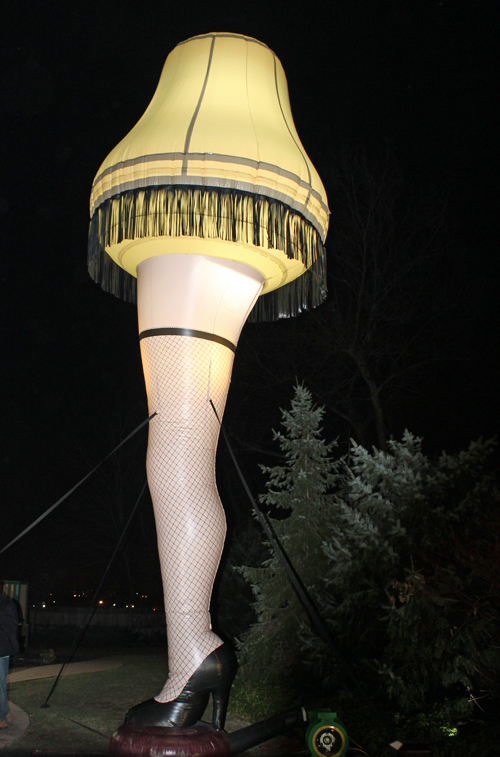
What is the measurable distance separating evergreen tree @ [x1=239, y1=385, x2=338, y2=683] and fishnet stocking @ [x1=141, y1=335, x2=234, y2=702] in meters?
3.71

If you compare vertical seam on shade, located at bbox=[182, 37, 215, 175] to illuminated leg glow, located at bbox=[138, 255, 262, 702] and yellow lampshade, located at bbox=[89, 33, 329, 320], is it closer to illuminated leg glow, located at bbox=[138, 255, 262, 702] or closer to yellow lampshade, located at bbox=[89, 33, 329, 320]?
yellow lampshade, located at bbox=[89, 33, 329, 320]

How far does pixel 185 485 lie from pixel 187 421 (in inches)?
17.2

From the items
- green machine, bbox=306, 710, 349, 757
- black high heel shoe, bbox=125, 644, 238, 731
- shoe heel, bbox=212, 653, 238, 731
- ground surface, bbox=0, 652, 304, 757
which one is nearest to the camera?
black high heel shoe, bbox=125, 644, 238, 731

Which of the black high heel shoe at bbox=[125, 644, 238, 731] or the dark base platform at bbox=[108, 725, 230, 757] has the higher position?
the black high heel shoe at bbox=[125, 644, 238, 731]

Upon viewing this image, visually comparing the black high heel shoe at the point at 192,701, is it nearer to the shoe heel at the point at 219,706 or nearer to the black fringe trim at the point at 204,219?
the shoe heel at the point at 219,706

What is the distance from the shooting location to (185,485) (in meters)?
4.44

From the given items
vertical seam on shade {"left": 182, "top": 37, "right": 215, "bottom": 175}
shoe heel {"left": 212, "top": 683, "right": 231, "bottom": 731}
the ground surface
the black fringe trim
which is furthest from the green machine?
vertical seam on shade {"left": 182, "top": 37, "right": 215, "bottom": 175}

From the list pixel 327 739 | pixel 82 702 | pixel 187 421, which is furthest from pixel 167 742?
pixel 82 702

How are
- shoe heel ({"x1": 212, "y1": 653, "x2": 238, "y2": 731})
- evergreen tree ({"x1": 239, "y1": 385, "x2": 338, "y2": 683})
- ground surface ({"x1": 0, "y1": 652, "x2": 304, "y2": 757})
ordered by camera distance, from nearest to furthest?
shoe heel ({"x1": 212, "y1": 653, "x2": 238, "y2": 731}) < ground surface ({"x1": 0, "y1": 652, "x2": 304, "y2": 757}) < evergreen tree ({"x1": 239, "y1": 385, "x2": 338, "y2": 683})

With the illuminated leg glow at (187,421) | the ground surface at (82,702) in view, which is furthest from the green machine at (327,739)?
the ground surface at (82,702)

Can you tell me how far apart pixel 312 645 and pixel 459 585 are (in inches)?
77.3

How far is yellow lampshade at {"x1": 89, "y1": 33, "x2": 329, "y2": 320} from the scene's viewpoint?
4.42m

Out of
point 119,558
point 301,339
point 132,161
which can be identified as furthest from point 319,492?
point 119,558

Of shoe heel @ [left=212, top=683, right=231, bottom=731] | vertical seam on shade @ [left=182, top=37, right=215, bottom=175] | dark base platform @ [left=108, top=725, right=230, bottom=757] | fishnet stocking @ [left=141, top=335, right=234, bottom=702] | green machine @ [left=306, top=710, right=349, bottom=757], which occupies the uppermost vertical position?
vertical seam on shade @ [left=182, top=37, right=215, bottom=175]
